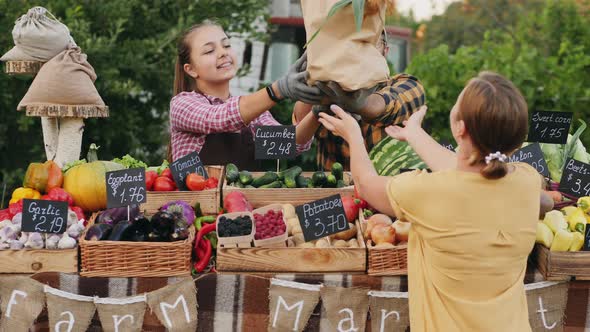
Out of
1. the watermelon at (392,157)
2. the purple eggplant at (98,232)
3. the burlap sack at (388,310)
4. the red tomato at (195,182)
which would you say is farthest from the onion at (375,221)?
the purple eggplant at (98,232)

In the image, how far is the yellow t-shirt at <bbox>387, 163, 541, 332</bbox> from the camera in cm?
229

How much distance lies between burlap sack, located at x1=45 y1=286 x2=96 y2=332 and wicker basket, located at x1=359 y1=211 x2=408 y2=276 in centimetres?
109

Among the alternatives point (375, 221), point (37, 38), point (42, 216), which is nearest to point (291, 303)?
point (375, 221)

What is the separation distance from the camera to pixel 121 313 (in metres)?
2.83

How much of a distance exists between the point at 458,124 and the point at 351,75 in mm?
878

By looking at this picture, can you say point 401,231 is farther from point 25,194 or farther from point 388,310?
point 25,194

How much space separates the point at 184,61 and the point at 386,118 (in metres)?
1.20

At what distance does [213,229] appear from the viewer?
3033 mm

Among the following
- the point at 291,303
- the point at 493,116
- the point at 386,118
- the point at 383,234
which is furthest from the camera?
the point at 386,118

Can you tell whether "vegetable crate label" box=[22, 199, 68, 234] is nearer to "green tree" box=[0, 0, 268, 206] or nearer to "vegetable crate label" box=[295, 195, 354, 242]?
"vegetable crate label" box=[295, 195, 354, 242]

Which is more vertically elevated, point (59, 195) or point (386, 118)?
point (386, 118)

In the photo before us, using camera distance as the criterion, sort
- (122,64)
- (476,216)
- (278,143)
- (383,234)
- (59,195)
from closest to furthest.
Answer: (476,216) < (383,234) < (59,195) < (278,143) < (122,64)

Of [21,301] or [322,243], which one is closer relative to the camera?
[21,301]

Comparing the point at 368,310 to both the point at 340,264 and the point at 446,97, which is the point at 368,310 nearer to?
the point at 340,264
